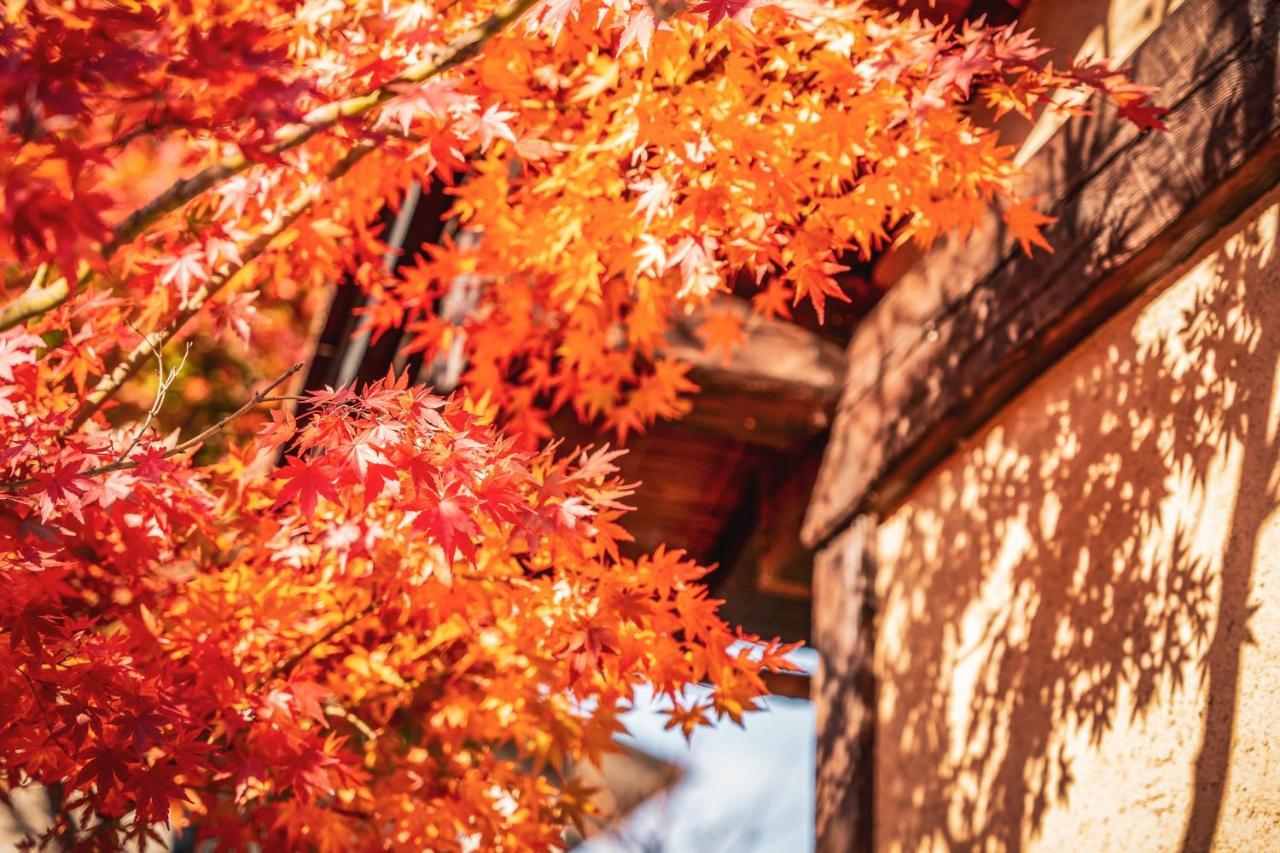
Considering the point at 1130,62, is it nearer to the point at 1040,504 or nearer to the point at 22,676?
the point at 1040,504

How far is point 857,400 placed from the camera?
5.03 meters

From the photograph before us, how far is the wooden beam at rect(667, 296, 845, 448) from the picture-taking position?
5.01m

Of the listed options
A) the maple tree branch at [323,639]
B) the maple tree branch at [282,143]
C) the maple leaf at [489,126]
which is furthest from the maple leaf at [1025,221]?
the maple tree branch at [323,639]

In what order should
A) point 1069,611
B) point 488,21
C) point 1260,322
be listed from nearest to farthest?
point 488,21
point 1260,322
point 1069,611

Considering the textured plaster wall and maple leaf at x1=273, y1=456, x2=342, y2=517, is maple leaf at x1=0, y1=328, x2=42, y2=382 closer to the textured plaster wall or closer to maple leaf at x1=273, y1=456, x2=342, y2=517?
maple leaf at x1=273, y1=456, x2=342, y2=517

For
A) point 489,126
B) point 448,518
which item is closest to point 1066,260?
point 489,126

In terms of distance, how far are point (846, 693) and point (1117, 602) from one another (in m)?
1.64

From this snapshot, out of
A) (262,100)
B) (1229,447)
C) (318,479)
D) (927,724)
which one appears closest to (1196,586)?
(1229,447)

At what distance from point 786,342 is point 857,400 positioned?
0.44 m

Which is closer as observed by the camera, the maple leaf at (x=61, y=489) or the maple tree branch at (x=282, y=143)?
the maple tree branch at (x=282, y=143)

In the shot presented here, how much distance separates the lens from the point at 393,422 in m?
2.49

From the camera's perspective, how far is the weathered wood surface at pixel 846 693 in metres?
4.41

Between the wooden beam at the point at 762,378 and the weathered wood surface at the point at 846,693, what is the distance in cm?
64

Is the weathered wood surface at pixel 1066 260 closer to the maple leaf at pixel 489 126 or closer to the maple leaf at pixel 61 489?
the maple leaf at pixel 489 126
